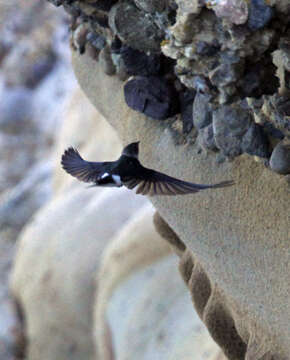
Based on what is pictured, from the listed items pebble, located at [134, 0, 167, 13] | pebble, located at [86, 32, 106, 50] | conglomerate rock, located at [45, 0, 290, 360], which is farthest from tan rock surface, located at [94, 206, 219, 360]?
pebble, located at [134, 0, 167, 13]

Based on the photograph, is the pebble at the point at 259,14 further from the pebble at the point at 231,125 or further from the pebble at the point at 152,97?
the pebble at the point at 152,97

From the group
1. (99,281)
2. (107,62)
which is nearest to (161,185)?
(107,62)

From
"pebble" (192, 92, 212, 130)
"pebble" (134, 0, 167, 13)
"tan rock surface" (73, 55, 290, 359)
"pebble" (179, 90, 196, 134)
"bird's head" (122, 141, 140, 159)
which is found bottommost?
"tan rock surface" (73, 55, 290, 359)

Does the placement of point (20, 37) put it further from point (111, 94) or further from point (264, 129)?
point (264, 129)

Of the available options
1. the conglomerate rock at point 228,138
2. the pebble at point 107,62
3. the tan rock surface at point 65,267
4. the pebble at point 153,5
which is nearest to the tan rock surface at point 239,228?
the conglomerate rock at point 228,138

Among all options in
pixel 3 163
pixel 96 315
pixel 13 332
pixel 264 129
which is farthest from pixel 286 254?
pixel 3 163

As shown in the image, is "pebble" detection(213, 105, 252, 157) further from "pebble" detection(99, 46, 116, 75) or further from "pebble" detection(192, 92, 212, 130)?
"pebble" detection(99, 46, 116, 75)

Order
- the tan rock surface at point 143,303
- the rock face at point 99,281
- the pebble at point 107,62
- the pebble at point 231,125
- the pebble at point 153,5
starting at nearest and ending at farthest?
1. the pebble at point 153,5
2. the pebble at point 231,125
3. the pebble at point 107,62
4. the tan rock surface at point 143,303
5. the rock face at point 99,281

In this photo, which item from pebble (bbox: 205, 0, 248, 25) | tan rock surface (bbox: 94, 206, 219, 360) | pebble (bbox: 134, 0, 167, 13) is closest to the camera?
pebble (bbox: 205, 0, 248, 25)
